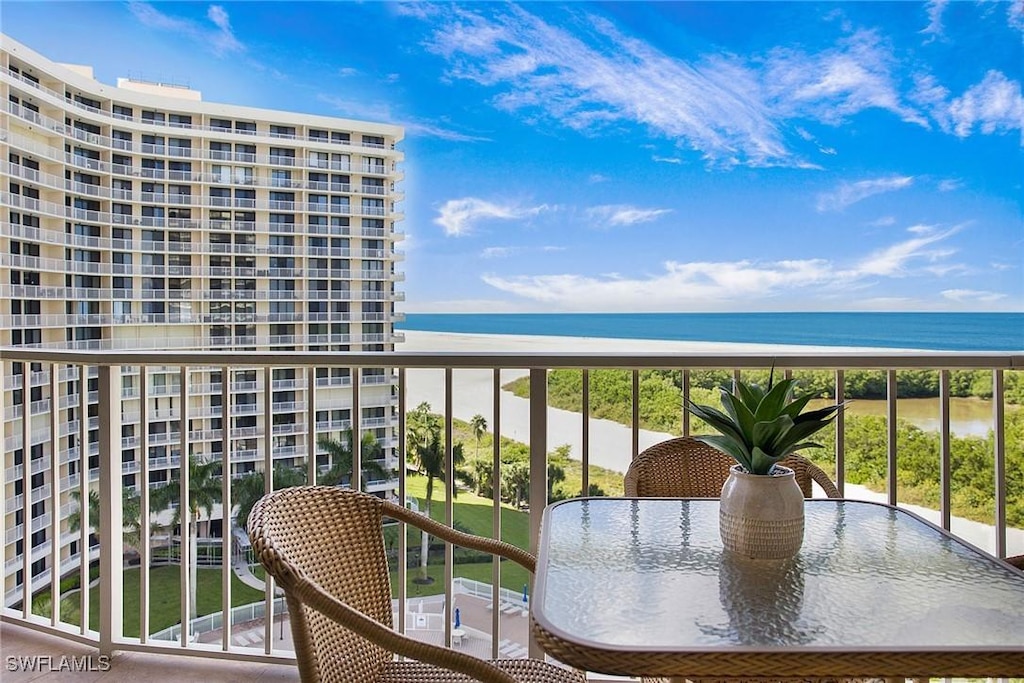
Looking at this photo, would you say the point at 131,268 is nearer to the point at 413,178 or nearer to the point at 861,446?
the point at 413,178

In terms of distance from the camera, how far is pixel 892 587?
3.74 ft

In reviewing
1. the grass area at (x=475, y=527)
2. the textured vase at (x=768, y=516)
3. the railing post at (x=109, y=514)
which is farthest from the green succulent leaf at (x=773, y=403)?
the railing post at (x=109, y=514)

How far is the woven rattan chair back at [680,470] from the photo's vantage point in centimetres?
195

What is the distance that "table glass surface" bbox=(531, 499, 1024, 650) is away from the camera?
3.14 feet

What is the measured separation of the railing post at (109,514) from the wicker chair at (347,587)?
4.18ft

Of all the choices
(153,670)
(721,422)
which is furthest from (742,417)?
(153,670)

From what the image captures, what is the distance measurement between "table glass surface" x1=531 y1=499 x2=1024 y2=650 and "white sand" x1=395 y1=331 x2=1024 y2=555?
373 millimetres

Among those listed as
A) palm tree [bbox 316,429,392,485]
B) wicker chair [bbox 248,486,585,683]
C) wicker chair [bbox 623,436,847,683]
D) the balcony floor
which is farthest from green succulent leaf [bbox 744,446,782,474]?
palm tree [bbox 316,429,392,485]

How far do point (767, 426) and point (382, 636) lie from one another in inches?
30.6

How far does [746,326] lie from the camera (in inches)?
750

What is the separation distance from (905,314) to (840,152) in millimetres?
5136

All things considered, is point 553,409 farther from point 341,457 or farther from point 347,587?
point 341,457

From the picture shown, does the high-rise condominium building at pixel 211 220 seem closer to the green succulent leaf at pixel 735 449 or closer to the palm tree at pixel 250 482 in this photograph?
the palm tree at pixel 250 482

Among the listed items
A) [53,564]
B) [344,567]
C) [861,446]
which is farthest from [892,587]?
[53,564]
